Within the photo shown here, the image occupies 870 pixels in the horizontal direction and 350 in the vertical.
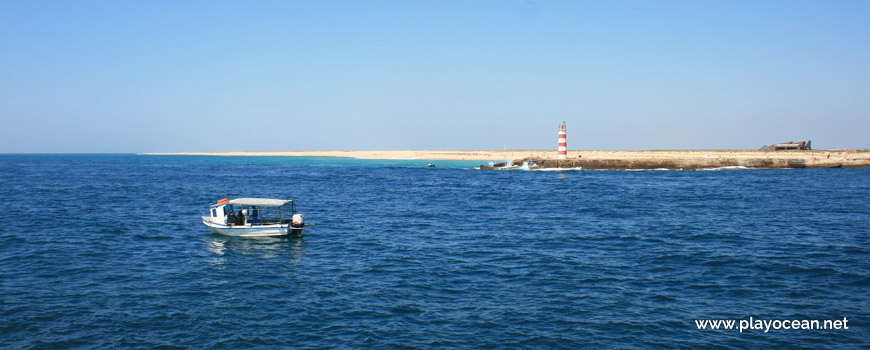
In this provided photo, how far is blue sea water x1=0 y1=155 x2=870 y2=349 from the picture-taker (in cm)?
1518

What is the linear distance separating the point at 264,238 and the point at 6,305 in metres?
13.6

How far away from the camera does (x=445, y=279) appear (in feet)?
67.7

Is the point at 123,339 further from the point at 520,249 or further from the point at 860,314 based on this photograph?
the point at 860,314

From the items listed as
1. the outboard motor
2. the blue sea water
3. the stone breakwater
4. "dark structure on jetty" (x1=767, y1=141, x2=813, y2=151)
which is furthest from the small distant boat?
"dark structure on jetty" (x1=767, y1=141, x2=813, y2=151)

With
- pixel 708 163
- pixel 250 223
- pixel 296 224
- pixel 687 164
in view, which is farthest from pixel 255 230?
pixel 708 163

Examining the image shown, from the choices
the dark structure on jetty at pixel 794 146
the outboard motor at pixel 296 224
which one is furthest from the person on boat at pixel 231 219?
the dark structure on jetty at pixel 794 146

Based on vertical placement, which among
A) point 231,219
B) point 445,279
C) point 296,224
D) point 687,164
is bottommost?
point 445,279

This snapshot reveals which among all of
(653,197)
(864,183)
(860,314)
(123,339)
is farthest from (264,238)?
(864,183)

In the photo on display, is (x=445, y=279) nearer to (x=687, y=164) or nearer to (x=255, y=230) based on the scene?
(x=255, y=230)

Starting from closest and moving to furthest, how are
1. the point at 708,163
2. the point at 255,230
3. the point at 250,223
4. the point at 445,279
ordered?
the point at 445,279 < the point at 255,230 < the point at 250,223 < the point at 708,163

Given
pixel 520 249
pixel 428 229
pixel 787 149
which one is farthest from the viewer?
pixel 787 149

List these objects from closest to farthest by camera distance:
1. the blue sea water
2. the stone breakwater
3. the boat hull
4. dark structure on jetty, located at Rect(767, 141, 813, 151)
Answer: the blue sea water
the boat hull
the stone breakwater
dark structure on jetty, located at Rect(767, 141, 813, 151)

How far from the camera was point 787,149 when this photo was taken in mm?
130375

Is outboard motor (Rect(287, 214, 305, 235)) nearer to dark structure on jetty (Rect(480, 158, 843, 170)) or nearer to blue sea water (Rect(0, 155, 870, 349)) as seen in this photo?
blue sea water (Rect(0, 155, 870, 349))
